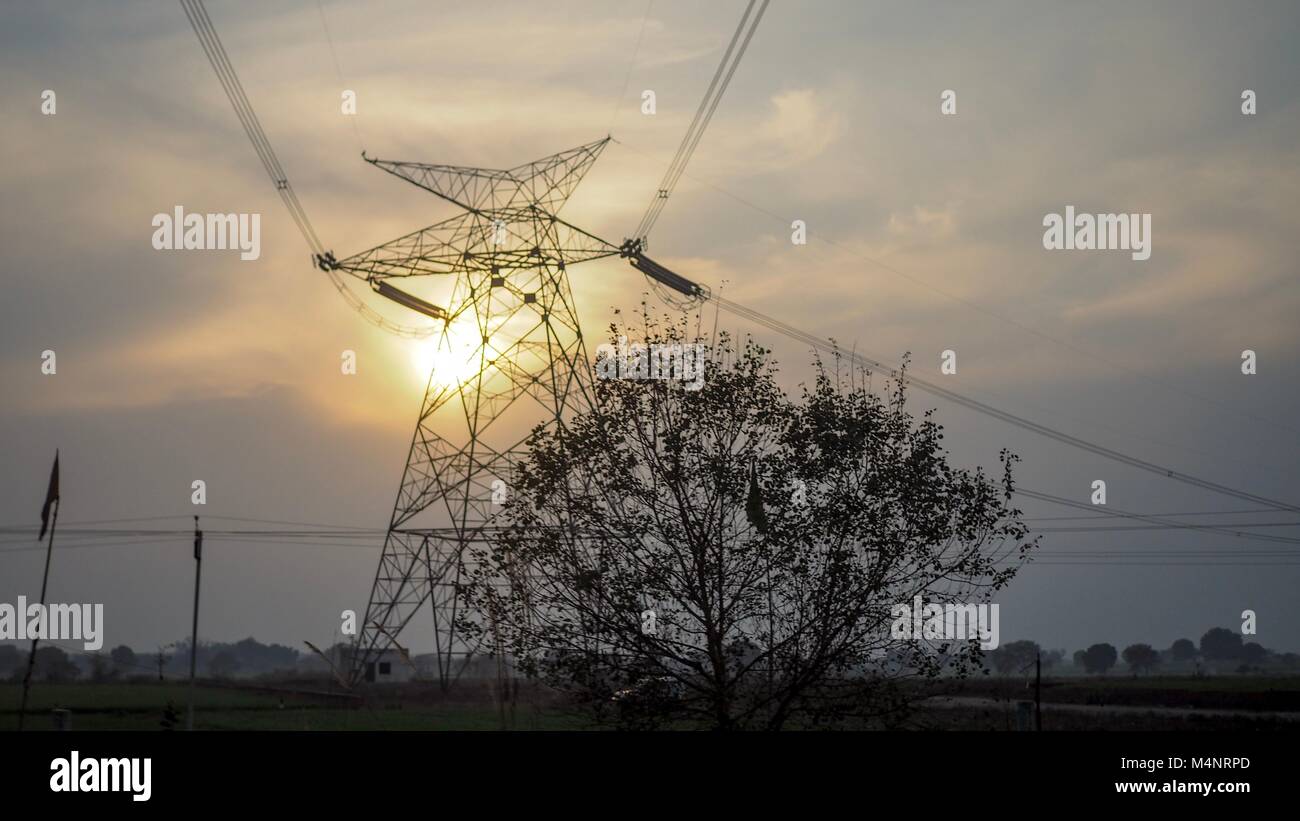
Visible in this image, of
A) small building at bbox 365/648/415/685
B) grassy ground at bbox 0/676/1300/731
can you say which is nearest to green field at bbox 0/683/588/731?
grassy ground at bbox 0/676/1300/731

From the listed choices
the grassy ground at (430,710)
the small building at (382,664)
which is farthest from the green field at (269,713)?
the small building at (382,664)

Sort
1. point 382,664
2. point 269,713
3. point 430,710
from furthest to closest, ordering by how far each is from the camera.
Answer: point 269,713 → point 430,710 → point 382,664

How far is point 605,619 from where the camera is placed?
3519 centimetres

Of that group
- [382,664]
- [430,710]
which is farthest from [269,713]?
[382,664]

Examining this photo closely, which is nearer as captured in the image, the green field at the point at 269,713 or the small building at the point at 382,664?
the green field at the point at 269,713

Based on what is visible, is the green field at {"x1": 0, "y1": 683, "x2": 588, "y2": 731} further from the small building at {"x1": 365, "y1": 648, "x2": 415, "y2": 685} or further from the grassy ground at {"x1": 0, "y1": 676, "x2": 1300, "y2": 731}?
the small building at {"x1": 365, "y1": 648, "x2": 415, "y2": 685}

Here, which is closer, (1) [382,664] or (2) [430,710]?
(1) [382,664]

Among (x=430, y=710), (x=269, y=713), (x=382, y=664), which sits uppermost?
(x=382, y=664)

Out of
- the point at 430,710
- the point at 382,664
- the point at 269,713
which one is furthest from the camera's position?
the point at 269,713

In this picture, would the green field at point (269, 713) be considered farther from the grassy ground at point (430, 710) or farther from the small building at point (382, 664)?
the small building at point (382, 664)

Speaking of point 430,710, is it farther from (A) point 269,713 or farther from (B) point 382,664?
(A) point 269,713

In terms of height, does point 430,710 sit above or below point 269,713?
above

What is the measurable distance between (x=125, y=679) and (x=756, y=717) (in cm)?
14848

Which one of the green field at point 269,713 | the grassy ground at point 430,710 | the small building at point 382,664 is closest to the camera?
the grassy ground at point 430,710
